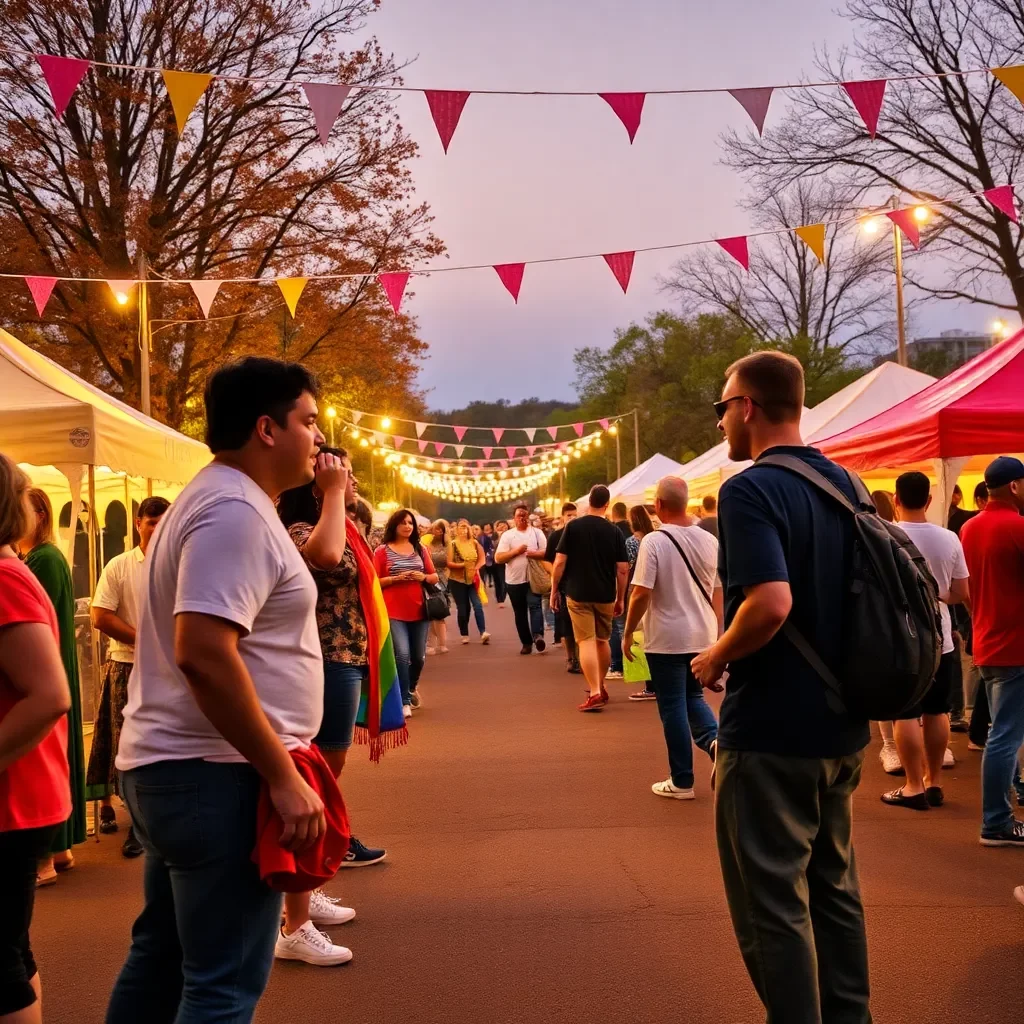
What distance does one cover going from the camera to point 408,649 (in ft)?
32.3

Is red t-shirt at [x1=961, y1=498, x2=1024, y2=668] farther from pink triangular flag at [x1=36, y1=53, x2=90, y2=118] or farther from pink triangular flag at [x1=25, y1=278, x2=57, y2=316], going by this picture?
pink triangular flag at [x1=25, y1=278, x2=57, y2=316]

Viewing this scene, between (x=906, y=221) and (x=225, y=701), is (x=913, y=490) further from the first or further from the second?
(x=906, y=221)

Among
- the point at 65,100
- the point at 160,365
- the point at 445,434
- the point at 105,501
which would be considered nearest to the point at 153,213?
the point at 160,365

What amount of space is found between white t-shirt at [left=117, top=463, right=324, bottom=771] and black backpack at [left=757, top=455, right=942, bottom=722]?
1.29 m

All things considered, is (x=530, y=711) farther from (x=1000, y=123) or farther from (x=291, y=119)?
(x=1000, y=123)

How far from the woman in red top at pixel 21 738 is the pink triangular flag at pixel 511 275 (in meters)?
10.3

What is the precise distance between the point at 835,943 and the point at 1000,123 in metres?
27.4

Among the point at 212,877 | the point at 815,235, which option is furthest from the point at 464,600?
the point at 212,877

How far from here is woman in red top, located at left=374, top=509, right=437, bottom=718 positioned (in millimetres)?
9586

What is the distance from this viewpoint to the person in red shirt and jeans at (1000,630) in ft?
18.5

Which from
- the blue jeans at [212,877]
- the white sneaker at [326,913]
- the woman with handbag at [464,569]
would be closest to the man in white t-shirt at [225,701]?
the blue jeans at [212,877]

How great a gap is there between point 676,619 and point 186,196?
1877 centimetres

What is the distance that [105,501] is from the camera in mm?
15469

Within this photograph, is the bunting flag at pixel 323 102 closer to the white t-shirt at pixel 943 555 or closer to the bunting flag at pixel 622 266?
the bunting flag at pixel 622 266
